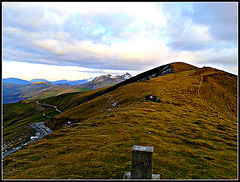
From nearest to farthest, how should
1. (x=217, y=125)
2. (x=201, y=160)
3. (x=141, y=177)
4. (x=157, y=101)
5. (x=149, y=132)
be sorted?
(x=141, y=177) < (x=201, y=160) < (x=149, y=132) < (x=217, y=125) < (x=157, y=101)

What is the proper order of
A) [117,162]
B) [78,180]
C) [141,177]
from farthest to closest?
1. [117,162]
2. [78,180]
3. [141,177]

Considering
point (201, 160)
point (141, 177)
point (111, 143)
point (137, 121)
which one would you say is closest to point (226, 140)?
point (201, 160)

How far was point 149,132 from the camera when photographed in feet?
74.9

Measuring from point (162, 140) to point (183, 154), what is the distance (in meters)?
3.79

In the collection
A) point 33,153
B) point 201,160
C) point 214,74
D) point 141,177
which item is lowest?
point 33,153

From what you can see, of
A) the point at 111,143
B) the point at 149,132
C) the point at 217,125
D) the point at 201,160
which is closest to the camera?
the point at 201,160

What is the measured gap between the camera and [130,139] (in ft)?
66.0

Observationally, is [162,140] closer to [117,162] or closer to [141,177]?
[117,162]

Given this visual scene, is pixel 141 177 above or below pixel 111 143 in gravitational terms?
above

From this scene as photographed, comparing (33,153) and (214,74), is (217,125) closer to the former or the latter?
(33,153)

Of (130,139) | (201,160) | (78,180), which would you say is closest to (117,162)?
(78,180)

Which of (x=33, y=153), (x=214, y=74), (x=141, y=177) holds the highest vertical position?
(x=214, y=74)

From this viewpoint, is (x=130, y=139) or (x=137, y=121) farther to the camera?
(x=137, y=121)

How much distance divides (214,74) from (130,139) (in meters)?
100
